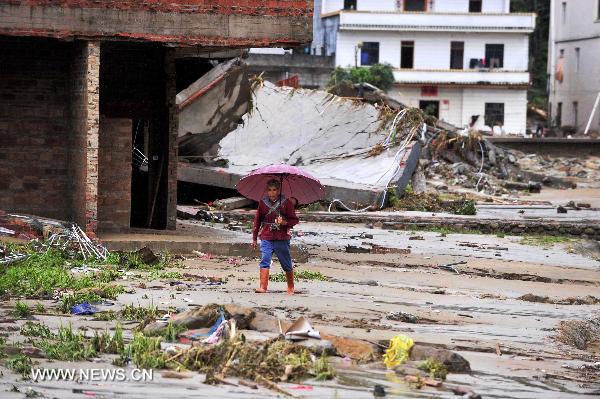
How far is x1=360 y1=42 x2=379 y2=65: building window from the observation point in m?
71.6

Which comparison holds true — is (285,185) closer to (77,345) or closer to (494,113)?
(77,345)

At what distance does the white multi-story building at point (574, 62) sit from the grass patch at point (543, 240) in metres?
42.2

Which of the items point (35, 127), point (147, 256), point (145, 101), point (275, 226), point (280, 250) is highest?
point (145, 101)

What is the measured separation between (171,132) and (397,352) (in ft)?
41.9

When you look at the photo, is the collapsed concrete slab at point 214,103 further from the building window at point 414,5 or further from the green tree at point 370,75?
the building window at point 414,5

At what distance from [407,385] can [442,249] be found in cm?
1416

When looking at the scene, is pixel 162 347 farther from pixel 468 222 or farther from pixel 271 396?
pixel 468 222

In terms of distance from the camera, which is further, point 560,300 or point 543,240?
point 543,240

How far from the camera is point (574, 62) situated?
237 ft

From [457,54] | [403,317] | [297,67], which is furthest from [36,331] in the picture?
[457,54]

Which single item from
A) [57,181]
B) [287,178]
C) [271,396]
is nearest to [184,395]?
[271,396]

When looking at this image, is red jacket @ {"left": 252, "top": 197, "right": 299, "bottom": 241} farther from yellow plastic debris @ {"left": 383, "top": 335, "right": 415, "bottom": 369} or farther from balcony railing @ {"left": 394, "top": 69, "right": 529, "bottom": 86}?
balcony railing @ {"left": 394, "top": 69, "right": 529, "bottom": 86}

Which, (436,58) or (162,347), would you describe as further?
(436,58)

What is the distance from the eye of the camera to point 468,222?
29594mm
